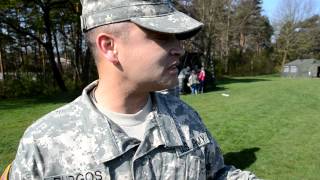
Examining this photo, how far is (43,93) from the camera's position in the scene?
79.7 feet

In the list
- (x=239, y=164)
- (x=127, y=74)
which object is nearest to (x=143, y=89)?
(x=127, y=74)

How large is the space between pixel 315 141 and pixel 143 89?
8.89m

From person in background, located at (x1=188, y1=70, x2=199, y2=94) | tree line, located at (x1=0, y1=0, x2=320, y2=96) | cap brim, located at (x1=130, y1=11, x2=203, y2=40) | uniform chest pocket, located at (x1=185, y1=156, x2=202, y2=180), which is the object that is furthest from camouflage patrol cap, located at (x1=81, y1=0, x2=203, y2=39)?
person in background, located at (x1=188, y1=70, x2=199, y2=94)

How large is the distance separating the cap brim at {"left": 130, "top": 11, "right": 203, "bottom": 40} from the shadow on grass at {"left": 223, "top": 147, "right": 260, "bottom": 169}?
5933 millimetres

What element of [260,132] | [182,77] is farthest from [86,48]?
[260,132]

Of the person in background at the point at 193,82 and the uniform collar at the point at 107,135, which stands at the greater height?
the uniform collar at the point at 107,135

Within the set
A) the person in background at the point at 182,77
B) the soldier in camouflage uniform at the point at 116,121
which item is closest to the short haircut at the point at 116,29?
the soldier in camouflage uniform at the point at 116,121

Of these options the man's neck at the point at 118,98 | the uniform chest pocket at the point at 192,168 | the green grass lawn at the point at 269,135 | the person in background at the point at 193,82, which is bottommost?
the green grass lawn at the point at 269,135

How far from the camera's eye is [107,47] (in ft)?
5.82

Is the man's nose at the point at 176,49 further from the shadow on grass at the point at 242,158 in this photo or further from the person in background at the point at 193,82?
the person in background at the point at 193,82

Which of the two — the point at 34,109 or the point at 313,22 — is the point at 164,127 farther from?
the point at 313,22

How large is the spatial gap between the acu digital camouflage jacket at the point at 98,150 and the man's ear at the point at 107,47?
0.22 m

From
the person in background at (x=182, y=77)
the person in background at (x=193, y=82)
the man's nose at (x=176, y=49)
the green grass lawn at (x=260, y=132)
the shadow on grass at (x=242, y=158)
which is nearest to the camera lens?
the man's nose at (x=176, y=49)

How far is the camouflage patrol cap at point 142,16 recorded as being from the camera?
1.68 metres
